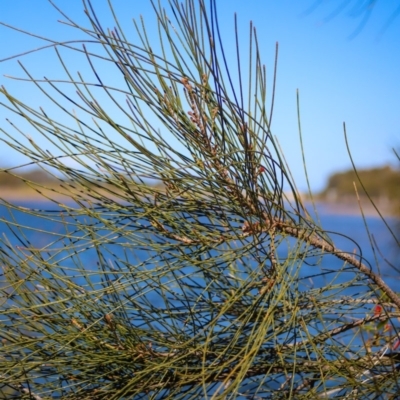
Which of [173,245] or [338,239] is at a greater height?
[338,239]

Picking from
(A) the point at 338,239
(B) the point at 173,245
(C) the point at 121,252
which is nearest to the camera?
(B) the point at 173,245

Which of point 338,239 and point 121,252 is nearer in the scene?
point 121,252

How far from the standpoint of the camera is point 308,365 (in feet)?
2.77

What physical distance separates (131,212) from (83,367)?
219mm

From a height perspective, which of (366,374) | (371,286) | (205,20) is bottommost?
(366,374)

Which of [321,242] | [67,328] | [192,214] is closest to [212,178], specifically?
[192,214]

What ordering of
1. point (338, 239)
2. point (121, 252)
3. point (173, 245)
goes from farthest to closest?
point (338, 239) < point (121, 252) < point (173, 245)

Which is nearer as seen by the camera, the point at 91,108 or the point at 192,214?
the point at 91,108

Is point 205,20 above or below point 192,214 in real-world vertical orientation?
above

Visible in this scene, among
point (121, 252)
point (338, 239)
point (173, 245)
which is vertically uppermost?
point (338, 239)

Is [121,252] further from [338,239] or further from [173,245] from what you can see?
[173,245]

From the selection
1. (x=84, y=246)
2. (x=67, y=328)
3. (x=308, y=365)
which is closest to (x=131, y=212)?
(x=84, y=246)

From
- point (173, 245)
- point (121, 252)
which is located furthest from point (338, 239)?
point (173, 245)

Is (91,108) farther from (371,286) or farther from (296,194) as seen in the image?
(371,286)
